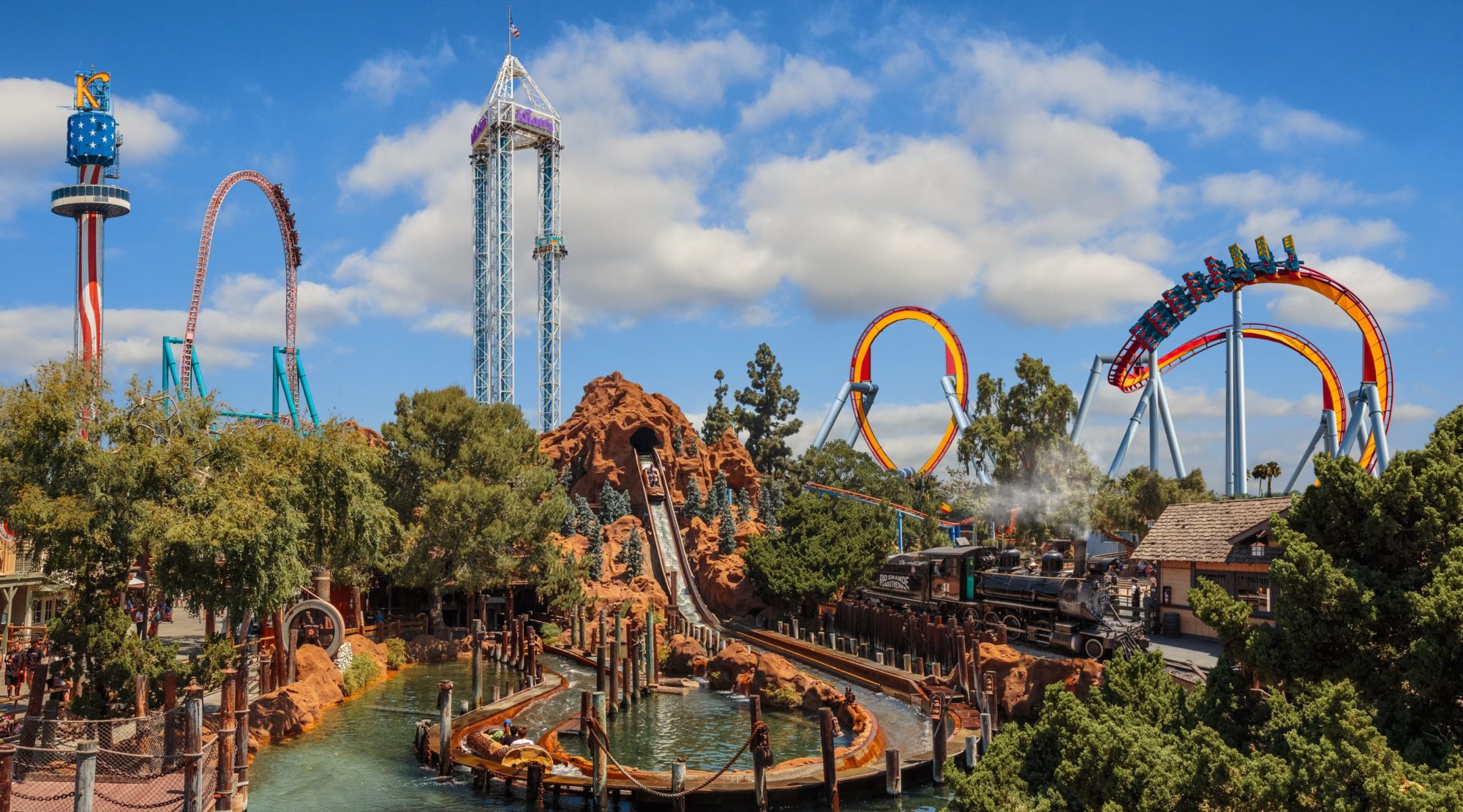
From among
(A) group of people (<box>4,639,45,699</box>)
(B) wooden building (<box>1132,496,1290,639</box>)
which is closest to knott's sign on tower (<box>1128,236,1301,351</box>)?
(B) wooden building (<box>1132,496,1290,639</box>)

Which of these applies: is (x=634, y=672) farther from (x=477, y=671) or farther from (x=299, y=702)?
(x=299, y=702)

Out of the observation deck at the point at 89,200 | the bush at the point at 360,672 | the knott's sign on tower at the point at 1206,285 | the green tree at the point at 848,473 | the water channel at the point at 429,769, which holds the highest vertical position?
the observation deck at the point at 89,200

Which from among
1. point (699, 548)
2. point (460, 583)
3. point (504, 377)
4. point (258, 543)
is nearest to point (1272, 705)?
point (258, 543)

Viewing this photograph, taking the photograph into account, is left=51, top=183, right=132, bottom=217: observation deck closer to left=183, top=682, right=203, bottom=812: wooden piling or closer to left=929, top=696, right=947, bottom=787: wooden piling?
left=183, top=682, right=203, bottom=812: wooden piling

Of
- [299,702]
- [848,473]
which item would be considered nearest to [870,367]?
[848,473]

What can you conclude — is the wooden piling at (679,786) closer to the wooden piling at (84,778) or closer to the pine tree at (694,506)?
the wooden piling at (84,778)

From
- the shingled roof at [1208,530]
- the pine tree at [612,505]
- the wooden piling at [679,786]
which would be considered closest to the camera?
the wooden piling at [679,786]

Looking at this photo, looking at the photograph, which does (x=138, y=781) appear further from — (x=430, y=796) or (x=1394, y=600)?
(x=1394, y=600)

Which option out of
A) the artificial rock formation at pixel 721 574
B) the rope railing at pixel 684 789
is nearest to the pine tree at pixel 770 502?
the artificial rock formation at pixel 721 574

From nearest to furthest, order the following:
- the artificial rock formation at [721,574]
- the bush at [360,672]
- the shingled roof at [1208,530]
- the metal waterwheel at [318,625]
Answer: the metal waterwheel at [318,625]
the bush at [360,672]
the shingled roof at [1208,530]
the artificial rock formation at [721,574]

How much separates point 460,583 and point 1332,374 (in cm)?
5262

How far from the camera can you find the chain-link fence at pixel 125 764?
54.2ft

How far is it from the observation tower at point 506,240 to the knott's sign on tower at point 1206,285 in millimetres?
43374

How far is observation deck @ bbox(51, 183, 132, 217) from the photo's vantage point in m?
51.0
